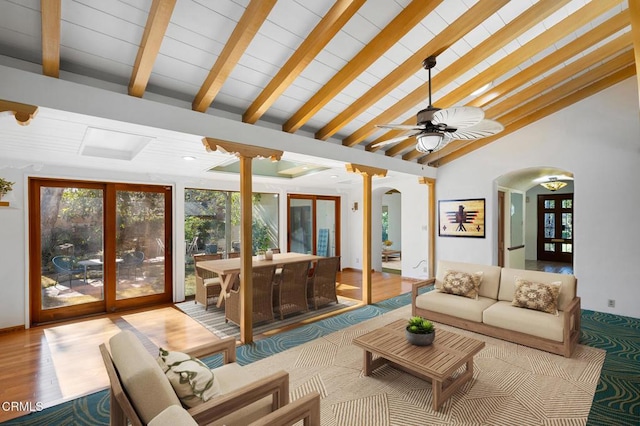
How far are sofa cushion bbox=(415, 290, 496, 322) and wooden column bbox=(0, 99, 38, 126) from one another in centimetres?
478

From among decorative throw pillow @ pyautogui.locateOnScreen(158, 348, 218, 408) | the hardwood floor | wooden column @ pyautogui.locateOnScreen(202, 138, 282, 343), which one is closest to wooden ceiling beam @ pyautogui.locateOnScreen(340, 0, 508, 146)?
wooden column @ pyautogui.locateOnScreen(202, 138, 282, 343)

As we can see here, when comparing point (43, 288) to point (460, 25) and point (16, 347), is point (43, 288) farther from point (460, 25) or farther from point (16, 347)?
point (460, 25)

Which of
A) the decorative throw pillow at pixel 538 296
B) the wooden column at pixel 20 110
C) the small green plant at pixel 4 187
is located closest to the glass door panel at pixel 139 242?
the small green plant at pixel 4 187

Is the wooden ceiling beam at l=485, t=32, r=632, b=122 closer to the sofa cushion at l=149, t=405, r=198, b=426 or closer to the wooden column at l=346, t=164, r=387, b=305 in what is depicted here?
the wooden column at l=346, t=164, r=387, b=305

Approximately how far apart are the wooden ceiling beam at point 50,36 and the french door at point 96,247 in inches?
129

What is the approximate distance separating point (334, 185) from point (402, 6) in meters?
5.94

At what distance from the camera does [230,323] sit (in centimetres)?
473

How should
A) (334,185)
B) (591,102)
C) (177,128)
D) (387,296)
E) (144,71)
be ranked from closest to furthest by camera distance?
1. (144,71)
2. (177,128)
3. (591,102)
4. (387,296)
5. (334,185)

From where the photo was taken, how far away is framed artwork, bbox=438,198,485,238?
6.54m

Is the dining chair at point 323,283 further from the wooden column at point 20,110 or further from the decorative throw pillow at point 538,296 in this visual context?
the wooden column at point 20,110

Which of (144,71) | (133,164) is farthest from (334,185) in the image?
(144,71)

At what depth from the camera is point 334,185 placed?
8562mm

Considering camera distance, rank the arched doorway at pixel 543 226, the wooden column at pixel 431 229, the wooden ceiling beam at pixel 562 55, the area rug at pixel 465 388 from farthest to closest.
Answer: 1. the arched doorway at pixel 543 226
2. the wooden column at pixel 431 229
3. the wooden ceiling beam at pixel 562 55
4. the area rug at pixel 465 388

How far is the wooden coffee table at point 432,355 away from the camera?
2.54m
